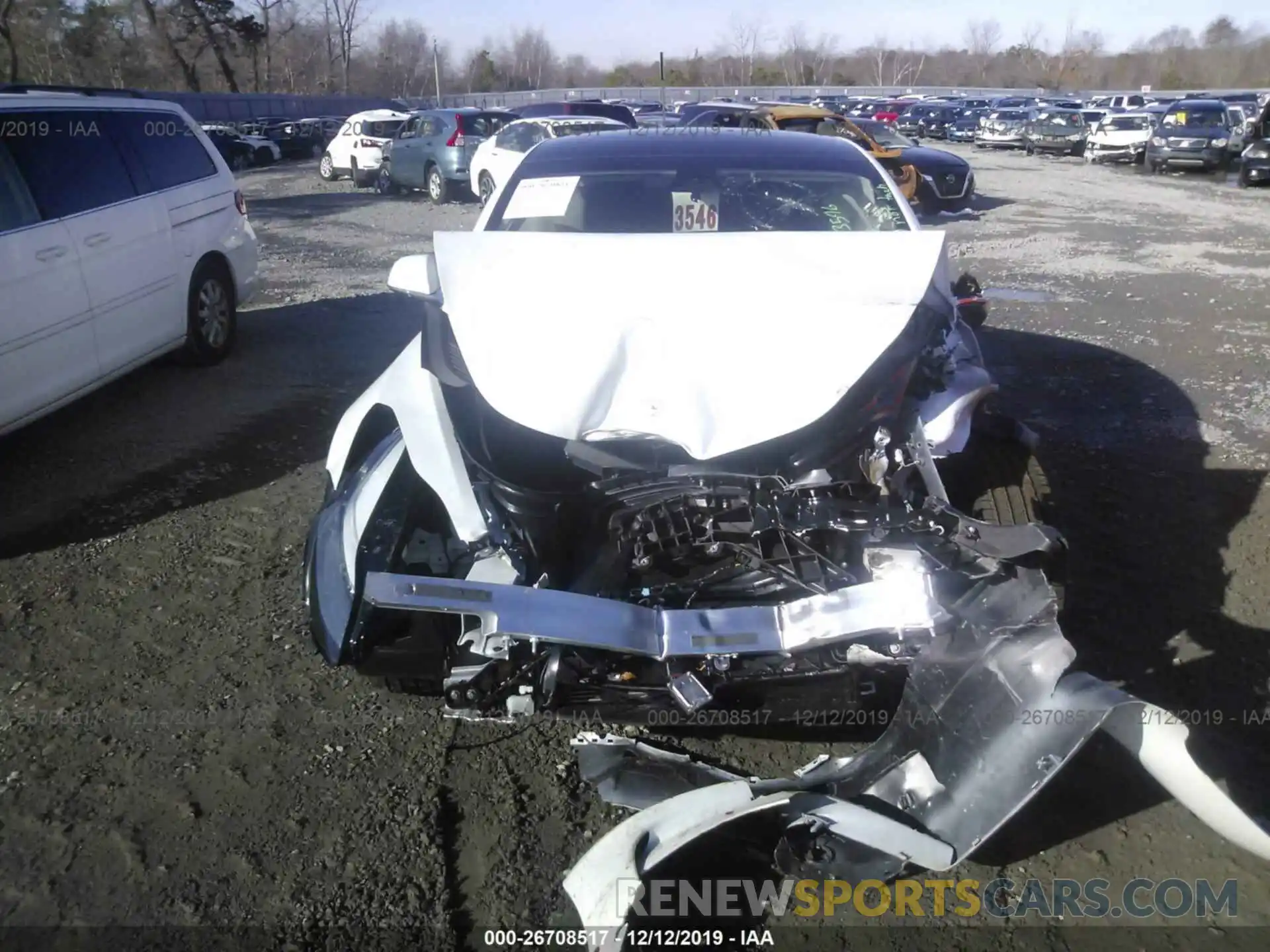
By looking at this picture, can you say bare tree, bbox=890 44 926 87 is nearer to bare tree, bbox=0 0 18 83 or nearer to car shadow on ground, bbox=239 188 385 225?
bare tree, bbox=0 0 18 83

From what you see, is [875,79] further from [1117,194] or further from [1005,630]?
[1005,630]

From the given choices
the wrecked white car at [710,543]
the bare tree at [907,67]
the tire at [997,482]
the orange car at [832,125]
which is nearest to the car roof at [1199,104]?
the orange car at [832,125]

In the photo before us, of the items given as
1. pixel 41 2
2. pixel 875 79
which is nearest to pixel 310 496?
pixel 41 2

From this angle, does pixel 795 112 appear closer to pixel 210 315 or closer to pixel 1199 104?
pixel 210 315

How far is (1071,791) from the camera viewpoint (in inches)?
114

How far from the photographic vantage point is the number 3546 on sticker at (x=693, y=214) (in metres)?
4.04

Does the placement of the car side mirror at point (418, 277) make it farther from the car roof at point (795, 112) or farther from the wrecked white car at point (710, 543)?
the car roof at point (795, 112)

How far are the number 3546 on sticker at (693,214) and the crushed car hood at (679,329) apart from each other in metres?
0.98

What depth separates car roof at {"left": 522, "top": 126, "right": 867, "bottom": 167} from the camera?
4258 mm

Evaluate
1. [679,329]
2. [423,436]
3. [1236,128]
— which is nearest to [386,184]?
[423,436]

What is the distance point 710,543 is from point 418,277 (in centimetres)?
145

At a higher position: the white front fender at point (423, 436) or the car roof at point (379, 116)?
the car roof at point (379, 116)

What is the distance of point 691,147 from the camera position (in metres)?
4.32

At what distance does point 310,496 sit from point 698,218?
2.40 metres
